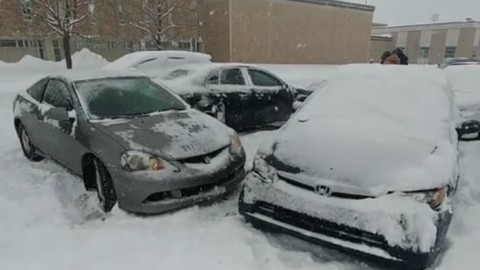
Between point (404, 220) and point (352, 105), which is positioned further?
point (352, 105)

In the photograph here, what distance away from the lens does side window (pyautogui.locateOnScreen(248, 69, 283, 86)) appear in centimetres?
722

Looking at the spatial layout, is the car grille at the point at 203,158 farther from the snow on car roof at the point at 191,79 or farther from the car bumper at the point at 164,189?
the snow on car roof at the point at 191,79

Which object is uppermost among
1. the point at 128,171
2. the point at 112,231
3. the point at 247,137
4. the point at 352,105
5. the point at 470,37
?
the point at 352,105

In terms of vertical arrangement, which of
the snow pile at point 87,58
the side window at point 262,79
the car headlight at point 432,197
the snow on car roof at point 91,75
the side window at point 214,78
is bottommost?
the snow pile at point 87,58

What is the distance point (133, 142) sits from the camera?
11.9 feet

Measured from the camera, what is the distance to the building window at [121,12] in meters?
29.1

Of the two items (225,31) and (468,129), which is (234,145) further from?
A: (225,31)

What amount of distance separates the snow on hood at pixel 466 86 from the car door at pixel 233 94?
4.24 metres

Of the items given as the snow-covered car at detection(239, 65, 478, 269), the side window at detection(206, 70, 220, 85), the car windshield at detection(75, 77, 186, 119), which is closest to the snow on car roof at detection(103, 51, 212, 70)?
the side window at detection(206, 70, 220, 85)

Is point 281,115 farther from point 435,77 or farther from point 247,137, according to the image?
point 435,77

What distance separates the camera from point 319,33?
3556 centimetres

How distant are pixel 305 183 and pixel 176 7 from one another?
27474 millimetres

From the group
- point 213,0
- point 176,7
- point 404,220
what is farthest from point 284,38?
point 404,220

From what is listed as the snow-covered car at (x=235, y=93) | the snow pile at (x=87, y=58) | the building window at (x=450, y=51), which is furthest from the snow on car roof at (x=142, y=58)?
the building window at (x=450, y=51)
